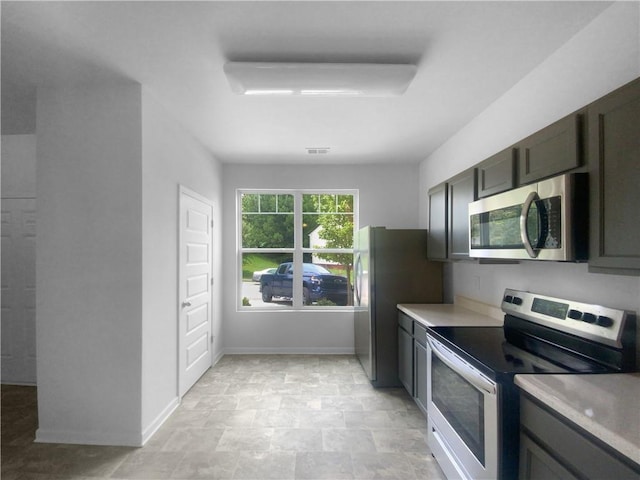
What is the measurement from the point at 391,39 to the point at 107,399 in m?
2.98

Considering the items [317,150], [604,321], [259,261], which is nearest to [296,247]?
[259,261]

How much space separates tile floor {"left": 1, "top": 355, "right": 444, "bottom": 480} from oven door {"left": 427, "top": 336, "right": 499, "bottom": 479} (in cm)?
26

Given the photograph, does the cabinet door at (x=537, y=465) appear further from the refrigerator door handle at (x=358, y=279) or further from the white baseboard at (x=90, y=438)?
the refrigerator door handle at (x=358, y=279)

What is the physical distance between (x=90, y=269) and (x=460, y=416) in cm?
259

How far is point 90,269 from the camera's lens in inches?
93.4

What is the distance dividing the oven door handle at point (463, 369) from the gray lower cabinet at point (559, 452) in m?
0.14

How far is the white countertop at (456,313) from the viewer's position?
248 cm

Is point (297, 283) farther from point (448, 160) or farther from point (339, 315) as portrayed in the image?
point (448, 160)

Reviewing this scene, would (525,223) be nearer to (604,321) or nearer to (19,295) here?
(604,321)

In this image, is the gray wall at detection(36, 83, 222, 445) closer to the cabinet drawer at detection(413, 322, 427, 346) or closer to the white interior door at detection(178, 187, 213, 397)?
the white interior door at detection(178, 187, 213, 397)

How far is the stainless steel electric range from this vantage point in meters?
1.44

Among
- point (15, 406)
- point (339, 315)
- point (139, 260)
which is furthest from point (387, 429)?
point (15, 406)

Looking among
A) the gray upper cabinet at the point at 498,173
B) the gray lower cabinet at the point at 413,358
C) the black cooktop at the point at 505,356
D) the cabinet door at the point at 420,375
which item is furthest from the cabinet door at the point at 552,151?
the cabinet door at the point at 420,375

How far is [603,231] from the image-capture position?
1.32 meters
